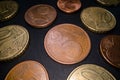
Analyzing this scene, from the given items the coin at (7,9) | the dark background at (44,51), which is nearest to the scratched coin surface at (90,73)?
the dark background at (44,51)

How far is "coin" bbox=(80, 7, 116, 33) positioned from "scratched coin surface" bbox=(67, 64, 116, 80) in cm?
30

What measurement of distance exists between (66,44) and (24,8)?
517 millimetres

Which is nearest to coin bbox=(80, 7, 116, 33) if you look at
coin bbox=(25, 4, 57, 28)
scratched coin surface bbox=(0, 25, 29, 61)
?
coin bbox=(25, 4, 57, 28)

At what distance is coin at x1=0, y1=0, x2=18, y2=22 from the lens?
4.40 ft

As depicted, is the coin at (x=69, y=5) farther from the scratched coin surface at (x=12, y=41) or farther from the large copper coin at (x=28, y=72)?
the large copper coin at (x=28, y=72)

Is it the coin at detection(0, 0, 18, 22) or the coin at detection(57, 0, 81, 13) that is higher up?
the coin at detection(57, 0, 81, 13)

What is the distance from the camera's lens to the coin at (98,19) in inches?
49.4

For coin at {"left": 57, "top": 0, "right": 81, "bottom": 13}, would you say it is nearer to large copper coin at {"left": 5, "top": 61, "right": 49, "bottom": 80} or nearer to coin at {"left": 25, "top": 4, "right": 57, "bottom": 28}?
coin at {"left": 25, "top": 4, "right": 57, "bottom": 28}

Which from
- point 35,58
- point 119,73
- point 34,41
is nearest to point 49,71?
point 35,58

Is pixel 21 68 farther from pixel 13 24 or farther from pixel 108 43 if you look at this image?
pixel 108 43

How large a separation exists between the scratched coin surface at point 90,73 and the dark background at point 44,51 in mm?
43

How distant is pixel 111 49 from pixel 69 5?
49cm

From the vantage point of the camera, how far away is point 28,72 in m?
1.07

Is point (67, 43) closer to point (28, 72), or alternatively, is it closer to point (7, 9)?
point (28, 72)
